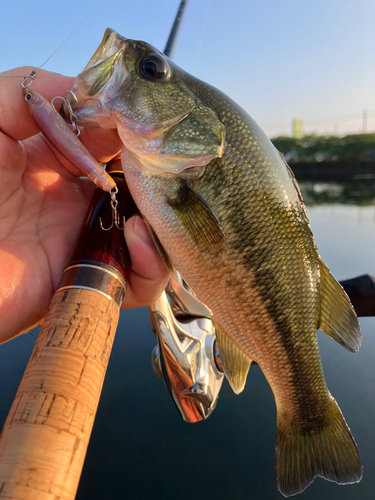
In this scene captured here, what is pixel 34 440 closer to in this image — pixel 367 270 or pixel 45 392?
pixel 45 392

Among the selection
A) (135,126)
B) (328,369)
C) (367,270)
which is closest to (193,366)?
(135,126)

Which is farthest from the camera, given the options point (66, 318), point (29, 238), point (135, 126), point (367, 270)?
point (367, 270)

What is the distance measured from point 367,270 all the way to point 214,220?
4.65 metres

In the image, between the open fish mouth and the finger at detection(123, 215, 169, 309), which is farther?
the finger at detection(123, 215, 169, 309)

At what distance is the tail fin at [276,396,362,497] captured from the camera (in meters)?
1.23

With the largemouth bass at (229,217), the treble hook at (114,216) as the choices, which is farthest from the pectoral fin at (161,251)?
the treble hook at (114,216)

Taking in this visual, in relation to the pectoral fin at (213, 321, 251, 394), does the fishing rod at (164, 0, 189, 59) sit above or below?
above

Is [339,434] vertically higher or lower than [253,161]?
lower

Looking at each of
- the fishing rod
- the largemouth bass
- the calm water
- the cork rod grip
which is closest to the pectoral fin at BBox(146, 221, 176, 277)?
the largemouth bass

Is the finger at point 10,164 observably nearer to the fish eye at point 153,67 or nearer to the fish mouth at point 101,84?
the fish mouth at point 101,84

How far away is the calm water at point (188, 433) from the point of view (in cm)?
214

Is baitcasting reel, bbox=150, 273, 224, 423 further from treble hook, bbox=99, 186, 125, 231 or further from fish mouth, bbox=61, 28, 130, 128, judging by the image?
fish mouth, bbox=61, 28, 130, 128

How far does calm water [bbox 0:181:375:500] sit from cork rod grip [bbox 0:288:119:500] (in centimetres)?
188

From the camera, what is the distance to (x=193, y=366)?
186cm
